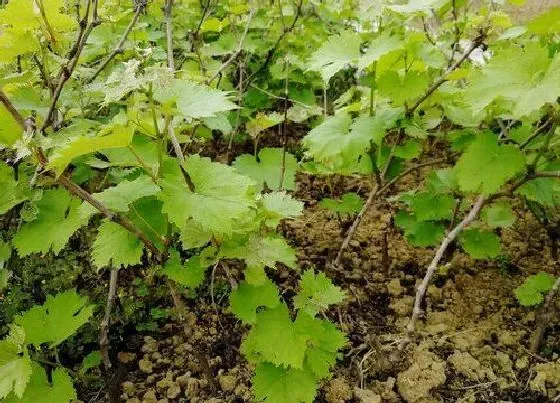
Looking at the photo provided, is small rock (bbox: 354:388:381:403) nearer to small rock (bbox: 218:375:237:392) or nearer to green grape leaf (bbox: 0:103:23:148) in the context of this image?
small rock (bbox: 218:375:237:392)

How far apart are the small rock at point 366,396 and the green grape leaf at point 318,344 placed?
0.27 meters

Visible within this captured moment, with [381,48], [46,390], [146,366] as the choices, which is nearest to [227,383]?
[146,366]

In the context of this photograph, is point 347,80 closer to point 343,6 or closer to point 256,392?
point 343,6

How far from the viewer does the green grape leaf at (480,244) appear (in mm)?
1895

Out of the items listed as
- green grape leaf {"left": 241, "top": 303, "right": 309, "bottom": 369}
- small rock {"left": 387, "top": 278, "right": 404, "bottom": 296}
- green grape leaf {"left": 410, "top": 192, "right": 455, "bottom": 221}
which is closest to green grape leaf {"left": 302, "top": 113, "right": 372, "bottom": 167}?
green grape leaf {"left": 410, "top": 192, "right": 455, "bottom": 221}

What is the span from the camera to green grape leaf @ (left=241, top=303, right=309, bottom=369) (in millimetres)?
1319

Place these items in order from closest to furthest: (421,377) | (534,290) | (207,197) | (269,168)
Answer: (207,197) → (421,377) → (534,290) → (269,168)

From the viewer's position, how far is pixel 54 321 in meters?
1.42

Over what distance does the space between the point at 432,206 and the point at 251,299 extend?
841 mm

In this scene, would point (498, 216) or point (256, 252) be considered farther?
point (498, 216)

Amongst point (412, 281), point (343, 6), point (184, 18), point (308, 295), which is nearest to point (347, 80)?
point (343, 6)

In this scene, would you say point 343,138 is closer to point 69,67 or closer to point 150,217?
point 150,217

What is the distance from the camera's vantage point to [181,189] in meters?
1.11

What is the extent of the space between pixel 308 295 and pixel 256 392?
0.89ft
